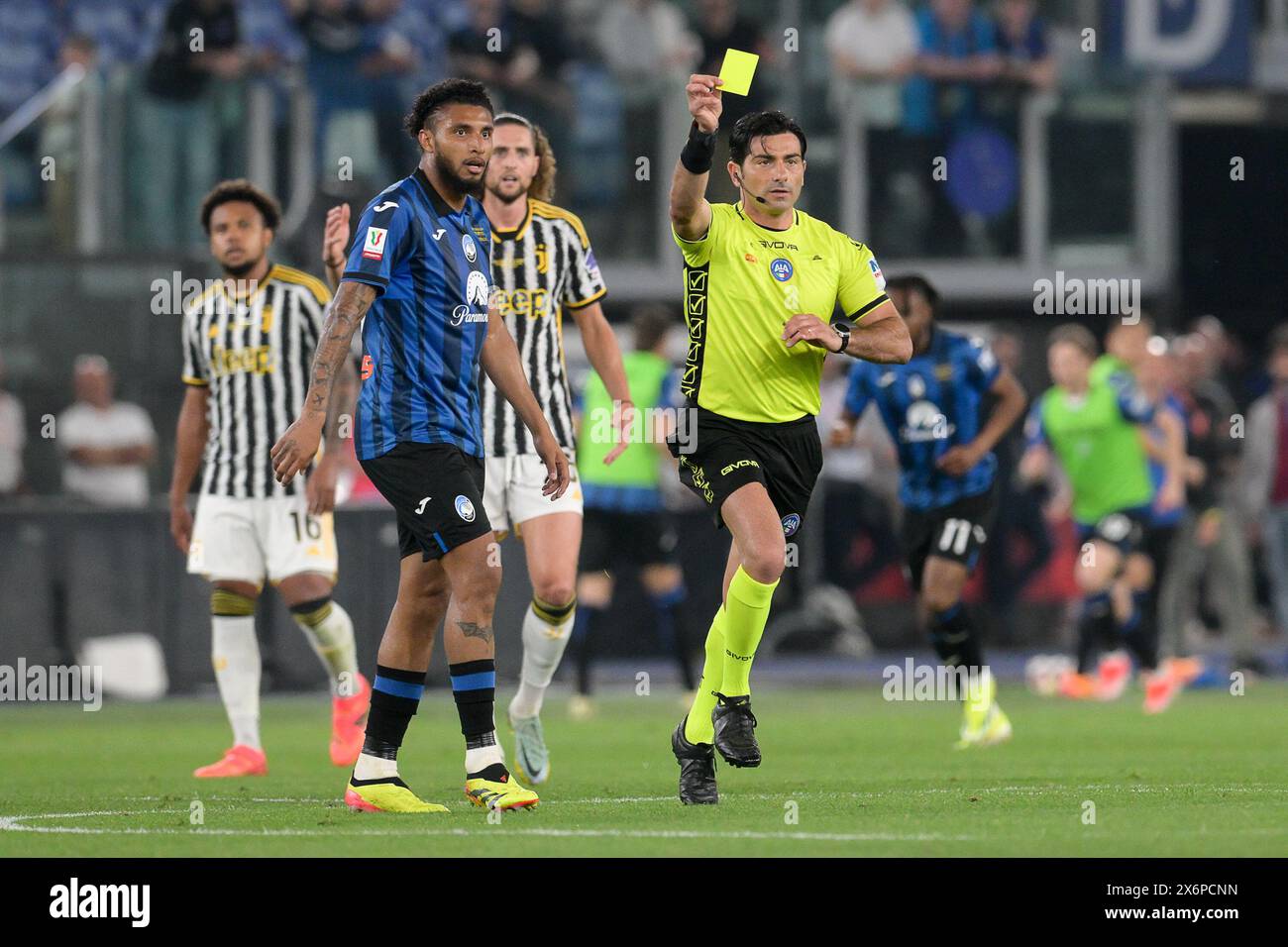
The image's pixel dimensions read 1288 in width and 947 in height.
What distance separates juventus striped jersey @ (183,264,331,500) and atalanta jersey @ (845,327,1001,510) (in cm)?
291

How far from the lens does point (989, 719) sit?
38.3 feet

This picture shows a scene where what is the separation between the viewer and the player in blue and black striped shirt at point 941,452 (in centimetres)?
1185

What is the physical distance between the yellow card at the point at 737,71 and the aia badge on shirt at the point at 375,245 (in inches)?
48.2

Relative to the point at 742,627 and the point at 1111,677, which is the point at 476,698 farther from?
the point at 1111,677

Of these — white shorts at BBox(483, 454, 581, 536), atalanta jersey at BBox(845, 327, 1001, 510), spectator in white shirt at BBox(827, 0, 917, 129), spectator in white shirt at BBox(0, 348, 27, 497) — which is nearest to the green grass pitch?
white shorts at BBox(483, 454, 581, 536)

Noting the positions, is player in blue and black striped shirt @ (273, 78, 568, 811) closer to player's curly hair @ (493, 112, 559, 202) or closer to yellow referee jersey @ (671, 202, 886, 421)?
yellow referee jersey @ (671, 202, 886, 421)

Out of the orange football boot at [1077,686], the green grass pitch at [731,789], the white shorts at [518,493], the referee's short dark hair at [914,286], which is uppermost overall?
the referee's short dark hair at [914,286]

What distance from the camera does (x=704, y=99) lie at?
781 centimetres

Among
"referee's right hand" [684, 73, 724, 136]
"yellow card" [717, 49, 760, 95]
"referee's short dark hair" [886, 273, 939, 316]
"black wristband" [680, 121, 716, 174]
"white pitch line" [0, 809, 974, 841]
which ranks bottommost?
"white pitch line" [0, 809, 974, 841]

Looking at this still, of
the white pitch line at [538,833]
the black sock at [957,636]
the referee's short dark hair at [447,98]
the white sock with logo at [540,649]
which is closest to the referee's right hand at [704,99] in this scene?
the referee's short dark hair at [447,98]

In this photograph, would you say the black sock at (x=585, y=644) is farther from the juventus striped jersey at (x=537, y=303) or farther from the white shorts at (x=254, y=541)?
the juventus striped jersey at (x=537, y=303)

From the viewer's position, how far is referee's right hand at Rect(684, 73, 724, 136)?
25.6 ft
